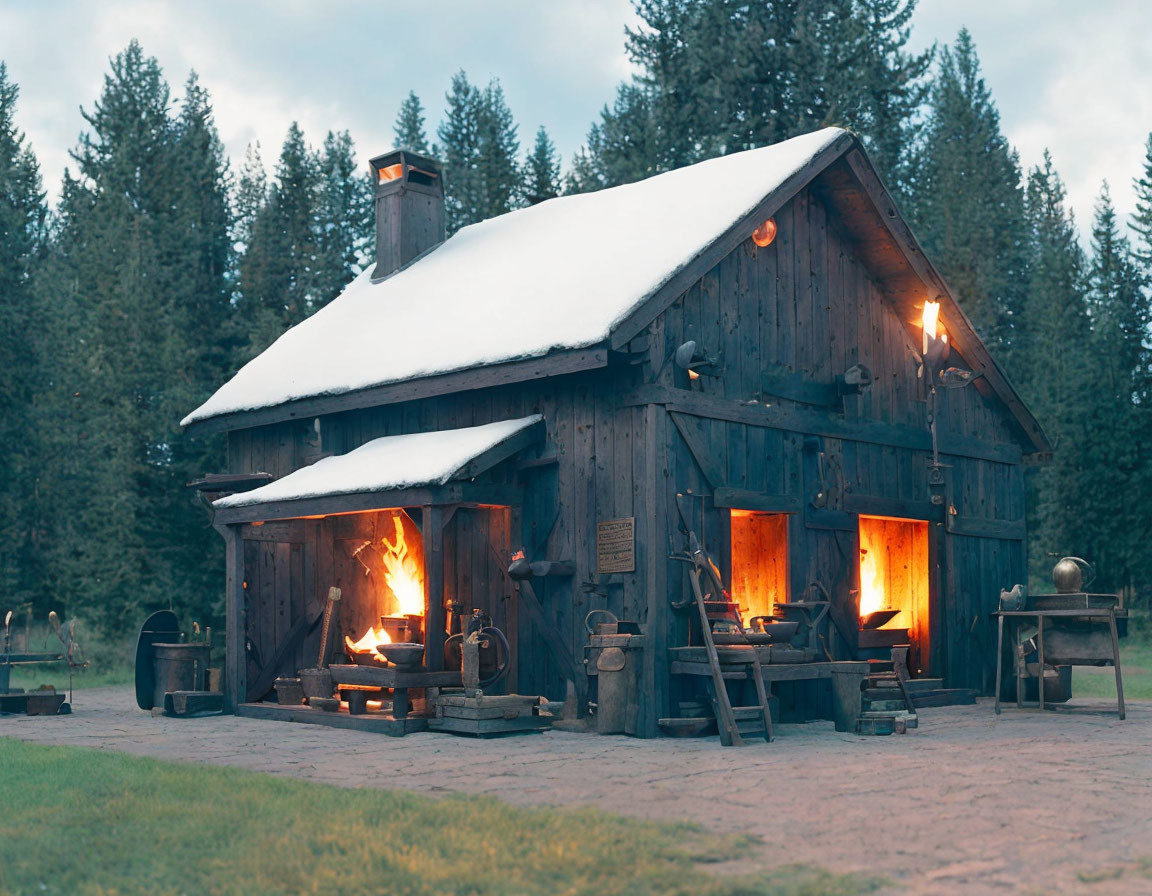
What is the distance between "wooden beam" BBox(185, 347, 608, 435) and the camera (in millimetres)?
11969

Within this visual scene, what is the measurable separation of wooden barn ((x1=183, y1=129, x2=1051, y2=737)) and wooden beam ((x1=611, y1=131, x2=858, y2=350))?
3 cm

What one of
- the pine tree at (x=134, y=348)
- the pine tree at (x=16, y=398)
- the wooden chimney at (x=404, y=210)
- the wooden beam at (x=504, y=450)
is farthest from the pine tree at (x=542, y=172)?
the wooden beam at (x=504, y=450)

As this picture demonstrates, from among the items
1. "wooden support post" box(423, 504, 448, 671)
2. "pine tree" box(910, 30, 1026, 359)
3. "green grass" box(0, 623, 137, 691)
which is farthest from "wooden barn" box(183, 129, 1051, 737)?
"pine tree" box(910, 30, 1026, 359)

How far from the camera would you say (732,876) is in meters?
5.46

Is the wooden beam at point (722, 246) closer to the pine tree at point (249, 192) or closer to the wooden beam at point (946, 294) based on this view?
the wooden beam at point (946, 294)

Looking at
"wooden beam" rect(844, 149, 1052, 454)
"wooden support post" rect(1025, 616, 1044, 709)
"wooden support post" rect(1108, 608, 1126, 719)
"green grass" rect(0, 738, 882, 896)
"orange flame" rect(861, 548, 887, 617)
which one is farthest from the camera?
"orange flame" rect(861, 548, 887, 617)

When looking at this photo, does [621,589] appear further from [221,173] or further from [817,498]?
[221,173]

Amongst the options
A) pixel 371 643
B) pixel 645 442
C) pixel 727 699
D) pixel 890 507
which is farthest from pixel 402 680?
pixel 890 507

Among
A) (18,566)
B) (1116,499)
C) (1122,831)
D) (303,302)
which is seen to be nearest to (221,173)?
(303,302)

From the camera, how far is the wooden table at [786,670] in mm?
11500

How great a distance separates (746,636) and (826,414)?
11.4 feet

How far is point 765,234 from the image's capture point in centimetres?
1375

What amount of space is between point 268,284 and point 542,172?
431 inches

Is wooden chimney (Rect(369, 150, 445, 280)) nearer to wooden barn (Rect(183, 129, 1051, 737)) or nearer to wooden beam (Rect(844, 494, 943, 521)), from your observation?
wooden barn (Rect(183, 129, 1051, 737))
